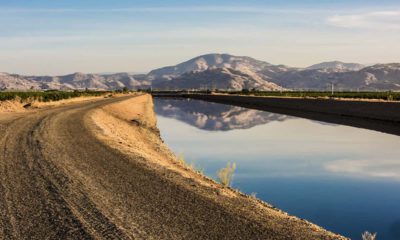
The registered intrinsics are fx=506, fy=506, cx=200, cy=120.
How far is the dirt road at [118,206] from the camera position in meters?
8.53

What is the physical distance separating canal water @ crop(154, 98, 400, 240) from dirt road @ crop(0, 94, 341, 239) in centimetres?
311

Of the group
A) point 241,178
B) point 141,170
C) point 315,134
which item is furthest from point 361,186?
point 315,134

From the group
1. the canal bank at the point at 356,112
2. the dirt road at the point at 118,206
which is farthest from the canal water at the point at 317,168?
the canal bank at the point at 356,112

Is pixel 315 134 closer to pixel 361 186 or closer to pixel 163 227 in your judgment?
pixel 361 186

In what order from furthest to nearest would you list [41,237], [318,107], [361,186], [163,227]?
[318,107] → [361,186] → [163,227] → [41,237]

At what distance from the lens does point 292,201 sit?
49.5 ft

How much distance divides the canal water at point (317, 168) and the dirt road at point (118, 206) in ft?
10.2

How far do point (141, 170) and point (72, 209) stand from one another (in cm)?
500

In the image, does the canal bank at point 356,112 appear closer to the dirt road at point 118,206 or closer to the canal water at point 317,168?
the canal water at point 317,168

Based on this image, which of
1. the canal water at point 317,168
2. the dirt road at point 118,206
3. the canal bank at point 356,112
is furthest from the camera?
the canal bank at point 356,112

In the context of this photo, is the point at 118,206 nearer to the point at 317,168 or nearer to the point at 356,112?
the point at 317,168

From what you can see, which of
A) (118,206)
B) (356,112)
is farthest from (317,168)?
(356,112)

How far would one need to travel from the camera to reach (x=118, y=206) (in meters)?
10.1

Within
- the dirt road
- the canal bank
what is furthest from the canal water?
the canal bank
